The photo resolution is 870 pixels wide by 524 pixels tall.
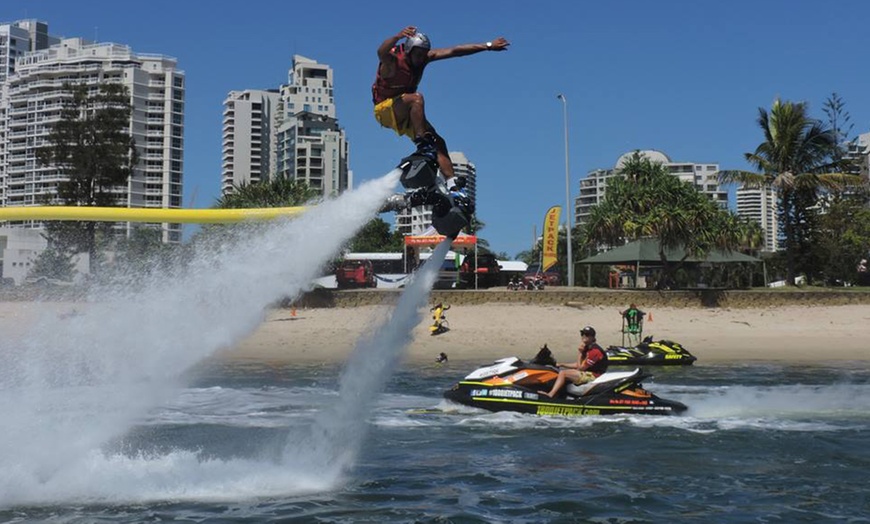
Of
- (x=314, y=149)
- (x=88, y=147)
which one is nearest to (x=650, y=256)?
(x=88, y=147)

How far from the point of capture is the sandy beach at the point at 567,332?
31500mm

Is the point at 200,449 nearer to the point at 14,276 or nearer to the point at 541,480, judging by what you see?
the point at 14,276

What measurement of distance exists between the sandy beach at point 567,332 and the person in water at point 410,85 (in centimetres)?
1968

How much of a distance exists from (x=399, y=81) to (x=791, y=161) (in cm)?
4227

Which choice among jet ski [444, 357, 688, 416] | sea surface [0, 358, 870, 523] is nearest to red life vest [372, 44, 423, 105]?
sea surface [0, 358, 870, 523]

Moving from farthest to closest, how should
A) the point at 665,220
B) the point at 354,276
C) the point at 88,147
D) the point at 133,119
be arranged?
the point at 133,119 → the point at 354,276 → the point at 665,220 → the point at 88,147

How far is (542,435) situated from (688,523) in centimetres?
576

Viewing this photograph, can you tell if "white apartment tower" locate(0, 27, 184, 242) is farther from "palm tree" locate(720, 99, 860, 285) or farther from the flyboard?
the flyboard

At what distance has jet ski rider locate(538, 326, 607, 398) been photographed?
17062 millimetres

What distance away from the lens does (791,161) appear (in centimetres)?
4638

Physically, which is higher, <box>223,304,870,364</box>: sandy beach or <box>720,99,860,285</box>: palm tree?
<box>720,99,860,285</box>: palm tree

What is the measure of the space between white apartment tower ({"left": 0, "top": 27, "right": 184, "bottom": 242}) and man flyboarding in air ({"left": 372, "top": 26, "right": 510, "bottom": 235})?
16031cm

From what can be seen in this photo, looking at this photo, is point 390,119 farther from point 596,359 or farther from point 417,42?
point 596,359

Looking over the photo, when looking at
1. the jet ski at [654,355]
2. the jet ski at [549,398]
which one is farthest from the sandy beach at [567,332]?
the jet ski at [549,398]
